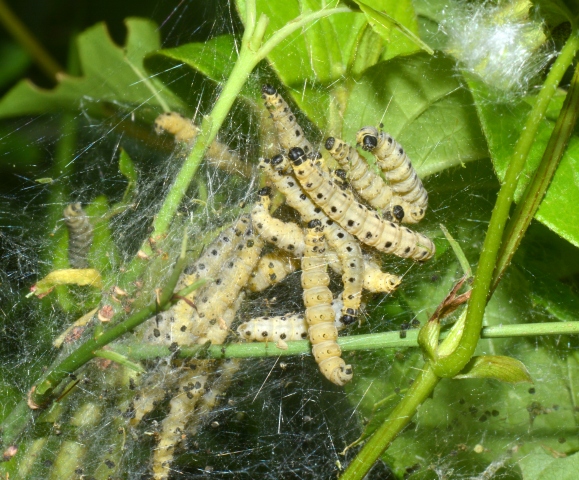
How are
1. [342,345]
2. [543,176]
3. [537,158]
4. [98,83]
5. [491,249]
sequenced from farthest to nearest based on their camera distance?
[98,83] < [342,345] < [537,158] < [543,176] < [491,249]

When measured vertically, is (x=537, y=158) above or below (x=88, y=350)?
above

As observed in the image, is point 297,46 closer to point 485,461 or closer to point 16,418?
point 16,418

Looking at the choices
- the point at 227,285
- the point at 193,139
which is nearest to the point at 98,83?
the point at 193,139

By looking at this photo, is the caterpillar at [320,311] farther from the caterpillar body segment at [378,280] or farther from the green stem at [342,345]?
the caterpillar body segment at [378,280]

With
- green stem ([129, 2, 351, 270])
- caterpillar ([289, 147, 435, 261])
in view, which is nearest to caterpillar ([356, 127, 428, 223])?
caterpillar ([289, 147, 435, 261])

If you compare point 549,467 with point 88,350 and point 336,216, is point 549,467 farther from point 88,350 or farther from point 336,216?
point 88,350

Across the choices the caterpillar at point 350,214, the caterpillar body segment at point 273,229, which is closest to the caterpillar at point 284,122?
the caterpillar at point 350,214

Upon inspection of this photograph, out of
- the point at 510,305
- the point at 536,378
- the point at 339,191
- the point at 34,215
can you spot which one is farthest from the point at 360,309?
the point at 34,215
